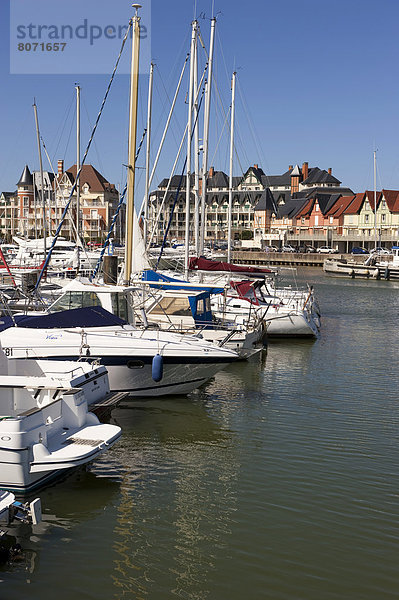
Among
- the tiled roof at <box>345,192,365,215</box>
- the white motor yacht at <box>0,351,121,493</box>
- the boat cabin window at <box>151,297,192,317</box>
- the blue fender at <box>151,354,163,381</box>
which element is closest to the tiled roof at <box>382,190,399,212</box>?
the tiled roof at <box>345,192,365,215</box>

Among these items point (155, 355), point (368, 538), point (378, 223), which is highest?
point (378, 223)

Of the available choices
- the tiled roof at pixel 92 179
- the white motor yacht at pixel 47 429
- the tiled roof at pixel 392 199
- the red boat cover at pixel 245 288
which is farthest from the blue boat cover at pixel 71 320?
the tiled roof at pixel 92 179

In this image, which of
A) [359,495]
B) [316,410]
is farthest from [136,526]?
[316,410]

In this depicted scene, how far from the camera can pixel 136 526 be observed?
1029 centimetres

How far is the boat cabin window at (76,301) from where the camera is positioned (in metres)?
19.4

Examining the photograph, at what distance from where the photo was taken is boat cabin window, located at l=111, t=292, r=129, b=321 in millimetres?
19266

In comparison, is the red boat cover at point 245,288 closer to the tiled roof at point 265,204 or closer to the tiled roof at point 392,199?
the tiled roof at point 392,199

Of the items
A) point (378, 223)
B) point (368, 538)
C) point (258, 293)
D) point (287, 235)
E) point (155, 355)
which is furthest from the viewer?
point (287, 235)

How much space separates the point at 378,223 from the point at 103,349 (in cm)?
10821

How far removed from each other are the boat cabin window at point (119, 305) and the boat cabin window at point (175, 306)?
3.38 m

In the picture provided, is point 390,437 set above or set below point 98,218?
below

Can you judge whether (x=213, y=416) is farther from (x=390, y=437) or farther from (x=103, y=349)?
(x=390, y=437)

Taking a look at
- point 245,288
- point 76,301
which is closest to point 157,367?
point 76,301

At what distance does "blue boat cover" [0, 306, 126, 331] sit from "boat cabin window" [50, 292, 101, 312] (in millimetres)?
1200
